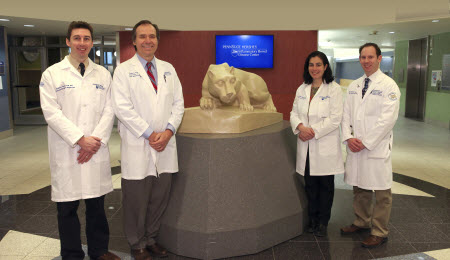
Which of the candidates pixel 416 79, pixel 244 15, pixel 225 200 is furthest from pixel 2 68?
pixel 416 79

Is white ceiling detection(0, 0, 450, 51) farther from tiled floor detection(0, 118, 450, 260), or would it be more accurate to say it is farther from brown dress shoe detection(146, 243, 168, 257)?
brown dress shoe detection(146, 243, 168, 257)

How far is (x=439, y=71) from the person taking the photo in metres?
11.2

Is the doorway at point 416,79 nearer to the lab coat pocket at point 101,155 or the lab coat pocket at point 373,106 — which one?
the lab coat pocket at point 373,106

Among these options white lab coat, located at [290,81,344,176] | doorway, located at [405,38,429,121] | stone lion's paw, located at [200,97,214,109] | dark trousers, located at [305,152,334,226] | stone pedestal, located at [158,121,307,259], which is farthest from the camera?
doorway, located at [405,38,429,121]

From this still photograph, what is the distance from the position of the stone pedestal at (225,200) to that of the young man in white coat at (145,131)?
20 cm

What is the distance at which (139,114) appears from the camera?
2.90m

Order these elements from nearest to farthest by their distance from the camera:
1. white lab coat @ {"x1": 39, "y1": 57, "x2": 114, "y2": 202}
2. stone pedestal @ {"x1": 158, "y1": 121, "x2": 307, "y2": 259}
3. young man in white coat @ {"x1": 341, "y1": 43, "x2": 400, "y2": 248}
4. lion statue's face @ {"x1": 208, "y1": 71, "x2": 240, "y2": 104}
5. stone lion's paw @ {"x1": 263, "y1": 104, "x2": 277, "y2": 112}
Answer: white lab coat @ {"x1": 39, "y1": 57, "x2": 114, "y2": 202}
stone pedestal @ {"x1": 158, "y1": 121, "x2": 307, "y2": 259}
young man in white coat @ {"x1": 341, "y1": 43, "x2": 400, "y2": 248}
lion statue's face @ {"x1": 208, "y1": 71, "x2": 240, "y2": 104}
stone lion's paw @ {"x1": 263, "y1": 104, "x2": 277, "y2": 112}

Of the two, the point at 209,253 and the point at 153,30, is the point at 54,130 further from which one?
Answer: the point at 209,253

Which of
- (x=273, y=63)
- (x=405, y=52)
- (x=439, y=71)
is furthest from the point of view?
(x=405, y=52)

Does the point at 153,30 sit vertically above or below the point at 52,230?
above

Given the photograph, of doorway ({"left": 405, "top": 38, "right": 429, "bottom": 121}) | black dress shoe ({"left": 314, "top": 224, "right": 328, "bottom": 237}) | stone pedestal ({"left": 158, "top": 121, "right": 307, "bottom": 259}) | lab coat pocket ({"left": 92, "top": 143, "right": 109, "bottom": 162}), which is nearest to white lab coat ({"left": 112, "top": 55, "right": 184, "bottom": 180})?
lab coat pocket ({"left": 92, "top": 143, "right": 109, "bottom": 162})

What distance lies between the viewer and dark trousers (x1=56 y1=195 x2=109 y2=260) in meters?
2.78

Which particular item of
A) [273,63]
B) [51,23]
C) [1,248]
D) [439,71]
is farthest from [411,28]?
[1,248]

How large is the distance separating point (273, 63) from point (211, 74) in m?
6.25
